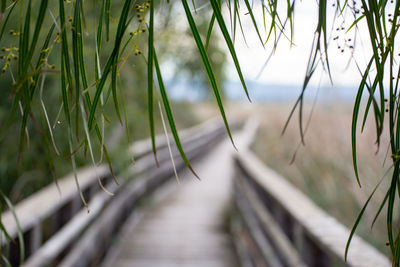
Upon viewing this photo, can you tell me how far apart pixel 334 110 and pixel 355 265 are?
17.7 feet

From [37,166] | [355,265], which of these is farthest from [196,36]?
[37,166]

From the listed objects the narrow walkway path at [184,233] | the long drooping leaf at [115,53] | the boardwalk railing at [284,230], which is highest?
the long drooping leaf at [115,53]

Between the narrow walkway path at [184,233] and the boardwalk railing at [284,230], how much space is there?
284mm

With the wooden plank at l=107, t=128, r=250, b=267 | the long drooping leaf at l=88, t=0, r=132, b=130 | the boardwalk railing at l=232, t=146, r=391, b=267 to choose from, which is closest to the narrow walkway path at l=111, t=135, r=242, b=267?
the wooden plank at l=107, t=128, r=250, b=267

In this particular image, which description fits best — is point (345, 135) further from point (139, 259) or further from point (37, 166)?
point (37, 166)

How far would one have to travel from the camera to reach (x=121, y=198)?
5258 mm

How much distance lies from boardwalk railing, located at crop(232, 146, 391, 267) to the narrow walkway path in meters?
0.28

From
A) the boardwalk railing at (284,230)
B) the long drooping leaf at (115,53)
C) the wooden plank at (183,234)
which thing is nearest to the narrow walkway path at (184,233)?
the wooden plank at (183,234)

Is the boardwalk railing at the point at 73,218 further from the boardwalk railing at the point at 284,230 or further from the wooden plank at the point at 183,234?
the boardwalk railing at the point at 284,230

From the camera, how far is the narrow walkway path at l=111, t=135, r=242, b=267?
15.6ft

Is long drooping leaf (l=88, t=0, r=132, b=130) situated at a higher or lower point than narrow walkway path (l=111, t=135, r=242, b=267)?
higher

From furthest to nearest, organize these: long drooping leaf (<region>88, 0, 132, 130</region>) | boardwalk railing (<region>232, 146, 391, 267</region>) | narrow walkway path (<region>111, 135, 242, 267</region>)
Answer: narrow walkway path (<region>111, 135, 242, 267</region>)
boardwalk railing (<region>232, 146, 391, 267</region>)
long drooping leaf (<region>88, 0, 132, 130</region>)

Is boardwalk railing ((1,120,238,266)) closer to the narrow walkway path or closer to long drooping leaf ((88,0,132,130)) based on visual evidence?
long drooping leaf ((88,0,132,130))

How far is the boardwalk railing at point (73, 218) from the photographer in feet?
8.00
